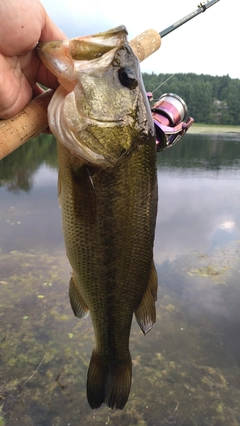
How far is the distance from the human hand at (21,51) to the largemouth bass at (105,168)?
108mm

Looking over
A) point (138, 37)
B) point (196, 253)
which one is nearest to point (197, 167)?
point (196, 253)

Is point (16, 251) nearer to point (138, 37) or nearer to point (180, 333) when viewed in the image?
point (180, 333)

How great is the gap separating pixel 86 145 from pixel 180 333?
13.2 feet

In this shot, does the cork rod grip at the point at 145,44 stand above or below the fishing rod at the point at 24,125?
above

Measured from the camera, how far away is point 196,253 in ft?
24.3

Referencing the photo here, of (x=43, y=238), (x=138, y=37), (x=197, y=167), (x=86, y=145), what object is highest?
(x=138, y=37)

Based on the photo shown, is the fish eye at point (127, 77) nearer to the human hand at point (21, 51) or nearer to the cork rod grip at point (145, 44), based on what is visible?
the human hand at point (21, 51)

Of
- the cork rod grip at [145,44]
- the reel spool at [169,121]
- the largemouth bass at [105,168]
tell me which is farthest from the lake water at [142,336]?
the cork rod grip at [145,44]

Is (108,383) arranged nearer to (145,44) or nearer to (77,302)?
(77,302)

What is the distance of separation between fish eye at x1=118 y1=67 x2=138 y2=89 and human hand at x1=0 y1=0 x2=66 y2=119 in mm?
357

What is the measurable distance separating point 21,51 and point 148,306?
146 cm

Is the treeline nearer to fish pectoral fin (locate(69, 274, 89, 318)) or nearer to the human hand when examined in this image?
the human hand

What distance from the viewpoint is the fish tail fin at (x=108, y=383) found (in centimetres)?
205

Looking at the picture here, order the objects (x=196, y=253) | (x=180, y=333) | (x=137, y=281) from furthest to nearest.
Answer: (x=196, y=253)
(x=180, y=333)
(x=137, y=281)
